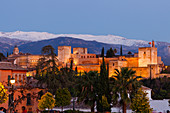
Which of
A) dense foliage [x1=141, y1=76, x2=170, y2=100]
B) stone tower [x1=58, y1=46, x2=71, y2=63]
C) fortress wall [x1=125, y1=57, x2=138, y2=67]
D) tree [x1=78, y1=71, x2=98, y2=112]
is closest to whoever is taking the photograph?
tree [x1=78, y1=71, x2=98, y2=112]

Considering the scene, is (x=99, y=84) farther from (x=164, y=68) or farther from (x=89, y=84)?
(x=164, y=68)

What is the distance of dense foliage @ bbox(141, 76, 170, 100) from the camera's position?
85812 mm

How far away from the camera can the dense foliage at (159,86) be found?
282ft

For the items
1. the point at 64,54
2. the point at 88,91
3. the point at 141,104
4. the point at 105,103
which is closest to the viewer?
the point at 141,104

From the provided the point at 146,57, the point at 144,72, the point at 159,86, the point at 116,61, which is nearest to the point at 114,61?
the point at 116,61

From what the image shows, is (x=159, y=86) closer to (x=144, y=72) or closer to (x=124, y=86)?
(x=144, y=72)

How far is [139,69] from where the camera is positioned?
106 m

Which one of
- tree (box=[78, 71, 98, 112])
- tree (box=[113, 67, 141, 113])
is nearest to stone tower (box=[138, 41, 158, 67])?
tree (box=[78, 71, 98, 112])

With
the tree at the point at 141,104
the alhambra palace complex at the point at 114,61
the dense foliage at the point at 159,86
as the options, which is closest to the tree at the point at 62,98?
the tree at the point at 141,104

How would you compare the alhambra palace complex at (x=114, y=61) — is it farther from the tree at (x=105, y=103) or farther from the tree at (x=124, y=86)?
the tree at (x=124, y=86)

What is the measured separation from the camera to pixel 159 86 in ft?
305

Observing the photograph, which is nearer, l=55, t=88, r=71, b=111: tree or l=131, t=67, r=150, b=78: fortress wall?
l=55, t=88, r=71, b=111: tree

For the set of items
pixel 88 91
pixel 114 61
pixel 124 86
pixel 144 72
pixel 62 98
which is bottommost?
pixel 62 98

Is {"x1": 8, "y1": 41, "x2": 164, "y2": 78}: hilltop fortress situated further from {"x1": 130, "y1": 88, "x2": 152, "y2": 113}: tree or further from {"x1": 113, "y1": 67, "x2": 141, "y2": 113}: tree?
{"x1": 130, "y1": 88, "x2": 152, "y2": 113}: tree
